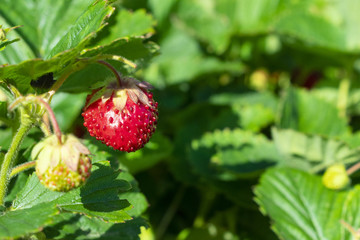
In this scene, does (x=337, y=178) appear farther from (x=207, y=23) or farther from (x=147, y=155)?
(x=207, y=23)

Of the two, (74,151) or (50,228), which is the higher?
(74,151)

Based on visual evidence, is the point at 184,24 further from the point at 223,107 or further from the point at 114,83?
the point at 114,83

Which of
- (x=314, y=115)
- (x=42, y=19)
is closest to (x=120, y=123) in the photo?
(x=42, y=19)

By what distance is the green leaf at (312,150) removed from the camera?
2061 millimetres

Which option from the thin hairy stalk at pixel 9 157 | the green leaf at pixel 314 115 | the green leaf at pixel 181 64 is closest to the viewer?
the thin hairy stalk at pixel 9 157

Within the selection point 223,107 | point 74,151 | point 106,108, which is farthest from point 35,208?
point 223,107

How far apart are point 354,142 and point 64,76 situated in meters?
1.57

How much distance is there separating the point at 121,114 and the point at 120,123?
0.02 metres

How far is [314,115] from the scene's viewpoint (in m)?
2.67

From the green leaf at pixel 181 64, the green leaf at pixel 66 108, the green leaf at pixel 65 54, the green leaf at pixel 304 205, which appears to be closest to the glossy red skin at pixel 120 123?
the green leaf at pixel 65 54

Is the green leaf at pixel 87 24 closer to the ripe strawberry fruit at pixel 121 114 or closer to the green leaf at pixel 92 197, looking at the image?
the ripe strawberry fruit at pixel 121 114

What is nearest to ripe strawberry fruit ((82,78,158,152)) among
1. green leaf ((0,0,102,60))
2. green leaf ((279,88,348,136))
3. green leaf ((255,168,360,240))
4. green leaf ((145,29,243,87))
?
green leaf ((0,0,102,60))

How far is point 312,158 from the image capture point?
215cm

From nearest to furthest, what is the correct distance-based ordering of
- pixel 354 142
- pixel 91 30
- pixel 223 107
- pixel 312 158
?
pixel 91 30
pixel 312 158
pixel 354 142
pixel 223 107
